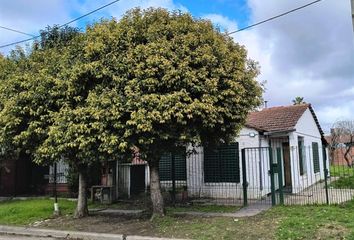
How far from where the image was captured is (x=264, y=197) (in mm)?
15953

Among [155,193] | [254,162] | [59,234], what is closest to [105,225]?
[59,234]

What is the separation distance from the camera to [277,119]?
62.1ft

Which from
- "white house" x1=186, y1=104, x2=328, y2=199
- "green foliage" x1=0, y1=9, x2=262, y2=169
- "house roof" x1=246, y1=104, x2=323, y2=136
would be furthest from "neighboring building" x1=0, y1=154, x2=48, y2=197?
"house roof" x1=246, y1=104, x2=323, y2=136

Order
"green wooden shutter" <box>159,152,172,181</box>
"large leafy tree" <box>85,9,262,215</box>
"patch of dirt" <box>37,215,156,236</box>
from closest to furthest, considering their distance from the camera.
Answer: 1. "large leafy tree" <box>85,9,262,215</box>
2. "patch of dirt" <box>37,215,156,236</box>
3. "green wooden shutter" <box>159,152,172,181</box>

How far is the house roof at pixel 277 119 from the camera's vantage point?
17591 millimetres

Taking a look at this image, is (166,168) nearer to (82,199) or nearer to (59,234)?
(82,199)

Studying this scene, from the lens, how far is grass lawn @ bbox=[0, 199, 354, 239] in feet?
30.1

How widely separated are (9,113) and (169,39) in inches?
207

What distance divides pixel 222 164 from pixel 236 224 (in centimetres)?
640

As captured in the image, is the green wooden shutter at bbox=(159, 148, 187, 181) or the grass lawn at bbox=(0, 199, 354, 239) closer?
the grass lawn at bbox=(0, 199, 354, 239)

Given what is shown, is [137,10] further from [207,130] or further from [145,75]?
[207,130]

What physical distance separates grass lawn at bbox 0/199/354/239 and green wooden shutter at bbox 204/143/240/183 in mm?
2974

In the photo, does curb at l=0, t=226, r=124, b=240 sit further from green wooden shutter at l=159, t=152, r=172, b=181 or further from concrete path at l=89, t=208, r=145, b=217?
green wooden shutter at l=159, t=152, r=172, b=181

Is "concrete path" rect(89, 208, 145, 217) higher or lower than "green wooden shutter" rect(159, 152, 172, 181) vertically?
lower
